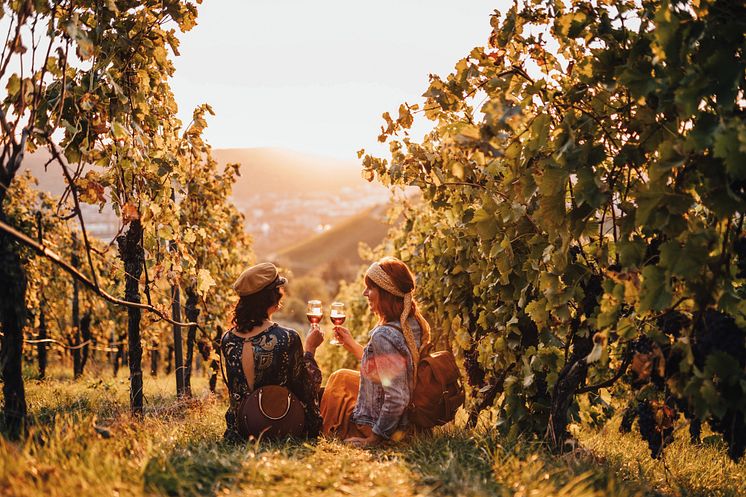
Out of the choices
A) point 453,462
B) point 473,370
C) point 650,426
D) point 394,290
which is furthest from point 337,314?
point 650,426

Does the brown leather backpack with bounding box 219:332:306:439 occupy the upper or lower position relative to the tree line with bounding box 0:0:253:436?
lower

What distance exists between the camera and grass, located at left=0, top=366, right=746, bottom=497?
2.59m

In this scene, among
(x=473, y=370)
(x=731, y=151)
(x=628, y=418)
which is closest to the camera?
(x=731, y=151)

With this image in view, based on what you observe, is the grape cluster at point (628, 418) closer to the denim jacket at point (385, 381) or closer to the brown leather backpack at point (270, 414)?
the denim jacket at point (385, 381)

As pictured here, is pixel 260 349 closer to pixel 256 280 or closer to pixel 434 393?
pixel 256 280

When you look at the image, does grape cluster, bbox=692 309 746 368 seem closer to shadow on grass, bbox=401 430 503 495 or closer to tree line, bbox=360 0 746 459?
tree line, bbox=360 0 746 459

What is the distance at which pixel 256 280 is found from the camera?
433 centimetres

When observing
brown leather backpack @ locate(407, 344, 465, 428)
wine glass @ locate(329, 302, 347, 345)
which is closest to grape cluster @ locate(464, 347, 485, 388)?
brown leather backpack @ locate(407, 344, 465, 428)

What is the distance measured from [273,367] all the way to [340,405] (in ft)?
2.61

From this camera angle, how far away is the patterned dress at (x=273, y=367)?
4.27 m

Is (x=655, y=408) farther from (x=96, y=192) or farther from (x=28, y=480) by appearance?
(x=96, y=192)

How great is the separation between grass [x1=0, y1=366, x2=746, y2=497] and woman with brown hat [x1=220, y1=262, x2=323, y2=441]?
39cm

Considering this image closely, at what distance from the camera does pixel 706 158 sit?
2.72 m

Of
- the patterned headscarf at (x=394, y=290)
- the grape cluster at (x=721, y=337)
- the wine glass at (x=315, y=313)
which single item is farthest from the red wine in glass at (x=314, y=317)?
the grape cluster at (x=721, y=337)
